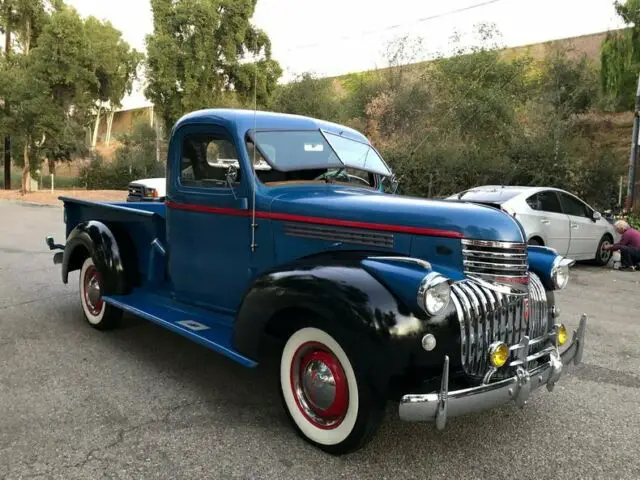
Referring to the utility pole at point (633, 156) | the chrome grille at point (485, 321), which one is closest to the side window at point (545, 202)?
the utility pole at point (633, 156)

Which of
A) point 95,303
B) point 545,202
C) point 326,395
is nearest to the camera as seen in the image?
point 326,395

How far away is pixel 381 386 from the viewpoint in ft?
9.10

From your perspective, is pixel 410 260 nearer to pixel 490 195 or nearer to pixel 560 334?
pixel 560 334

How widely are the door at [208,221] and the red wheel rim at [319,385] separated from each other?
1.01m

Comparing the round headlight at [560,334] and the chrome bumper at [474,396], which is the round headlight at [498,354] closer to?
the chrome bumper at [474,396]

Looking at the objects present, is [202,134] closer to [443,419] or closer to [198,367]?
[198,367]

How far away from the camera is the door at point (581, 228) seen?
9.96 m

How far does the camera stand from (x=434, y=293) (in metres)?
2.80

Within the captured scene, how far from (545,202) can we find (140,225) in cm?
729

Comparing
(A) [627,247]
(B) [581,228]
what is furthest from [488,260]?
(A) [627,247]

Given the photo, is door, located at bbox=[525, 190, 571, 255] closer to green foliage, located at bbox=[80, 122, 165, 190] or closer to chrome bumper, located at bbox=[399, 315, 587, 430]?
chrome bumper, located at bbox=[399, 315, 587, 430]

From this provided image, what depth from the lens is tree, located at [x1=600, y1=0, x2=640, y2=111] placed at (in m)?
15.8

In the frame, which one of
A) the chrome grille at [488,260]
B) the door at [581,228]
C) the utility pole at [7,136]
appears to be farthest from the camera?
the utility pole at [7,136]

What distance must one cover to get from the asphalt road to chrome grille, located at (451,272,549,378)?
1.87ft
